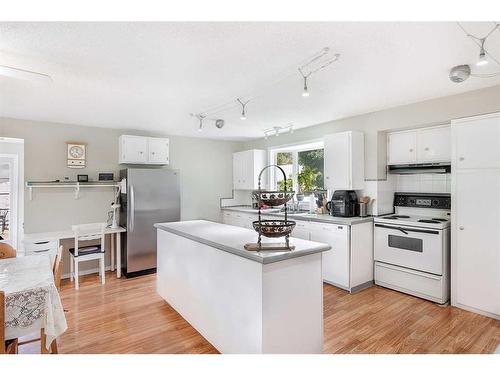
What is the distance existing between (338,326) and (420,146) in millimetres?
2443

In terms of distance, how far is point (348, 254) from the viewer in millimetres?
3500

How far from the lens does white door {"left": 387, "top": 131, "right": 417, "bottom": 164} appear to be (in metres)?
3.64

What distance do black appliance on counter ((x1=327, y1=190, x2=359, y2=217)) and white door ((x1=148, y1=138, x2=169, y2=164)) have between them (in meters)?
2.91

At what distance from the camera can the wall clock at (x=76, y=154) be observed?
4.24m

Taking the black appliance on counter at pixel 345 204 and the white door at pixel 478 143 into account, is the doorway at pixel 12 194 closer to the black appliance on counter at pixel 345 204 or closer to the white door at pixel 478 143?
the black appliance on counter at pixel 345 204

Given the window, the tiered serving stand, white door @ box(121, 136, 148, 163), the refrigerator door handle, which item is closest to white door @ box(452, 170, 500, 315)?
the window

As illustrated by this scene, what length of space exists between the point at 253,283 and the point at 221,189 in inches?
165

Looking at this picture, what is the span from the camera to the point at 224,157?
6.02 meters

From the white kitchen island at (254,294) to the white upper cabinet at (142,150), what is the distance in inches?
97.2

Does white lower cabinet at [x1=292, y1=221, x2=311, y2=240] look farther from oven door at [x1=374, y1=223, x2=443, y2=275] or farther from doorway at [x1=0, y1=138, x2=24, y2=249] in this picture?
doorway at [x1=0, y1=138, x2=24, y2=249]

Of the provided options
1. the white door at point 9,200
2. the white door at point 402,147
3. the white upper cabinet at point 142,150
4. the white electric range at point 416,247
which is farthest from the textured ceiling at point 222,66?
the white electric range at point 416,247

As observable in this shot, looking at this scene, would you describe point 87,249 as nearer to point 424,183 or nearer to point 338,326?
point 338,326
